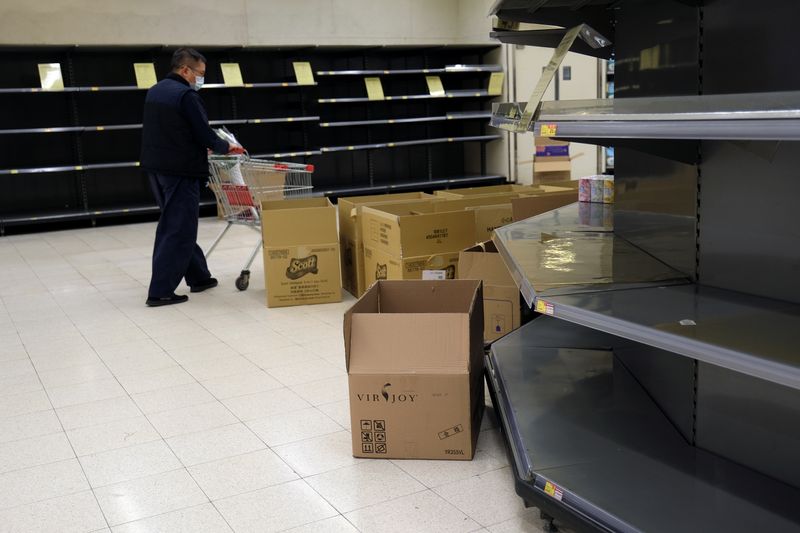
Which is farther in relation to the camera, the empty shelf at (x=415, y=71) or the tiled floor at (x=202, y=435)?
the empty shelf at (x=415, y=71)

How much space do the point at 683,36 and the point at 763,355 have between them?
41.5 inches

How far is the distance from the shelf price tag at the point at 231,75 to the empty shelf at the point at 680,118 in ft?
24.3

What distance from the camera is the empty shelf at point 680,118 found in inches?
52.4

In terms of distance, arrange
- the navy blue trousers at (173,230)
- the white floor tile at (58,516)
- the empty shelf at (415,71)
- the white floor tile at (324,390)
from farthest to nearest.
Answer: the empty shelf at (415,71) → the navy blue trousers at (173,230) → the white floor tile at (324,390) → the white floor tile at (58,516)

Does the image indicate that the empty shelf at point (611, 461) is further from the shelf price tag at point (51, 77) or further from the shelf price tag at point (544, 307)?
the shelf price tag at point (51, 77)

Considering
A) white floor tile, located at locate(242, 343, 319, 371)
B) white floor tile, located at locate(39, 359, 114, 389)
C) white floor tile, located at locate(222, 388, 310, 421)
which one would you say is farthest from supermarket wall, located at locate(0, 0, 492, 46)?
white floor tile, located at locate(222, 388, 310, 421)

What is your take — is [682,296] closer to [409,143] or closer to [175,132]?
[175,132]

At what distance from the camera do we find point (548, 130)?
1811mm

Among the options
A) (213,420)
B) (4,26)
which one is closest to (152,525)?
(213,420)

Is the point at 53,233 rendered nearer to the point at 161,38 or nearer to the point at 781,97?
the point at 161,38

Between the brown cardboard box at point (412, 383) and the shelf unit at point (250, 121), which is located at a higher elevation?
the shelf unit at point (250, 121)

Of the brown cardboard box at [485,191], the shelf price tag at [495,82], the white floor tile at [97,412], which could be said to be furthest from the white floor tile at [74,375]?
the shelf price tag at [495,82]

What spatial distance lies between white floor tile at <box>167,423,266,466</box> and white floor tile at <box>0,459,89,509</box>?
33 centimetres

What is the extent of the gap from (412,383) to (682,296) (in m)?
0.89
